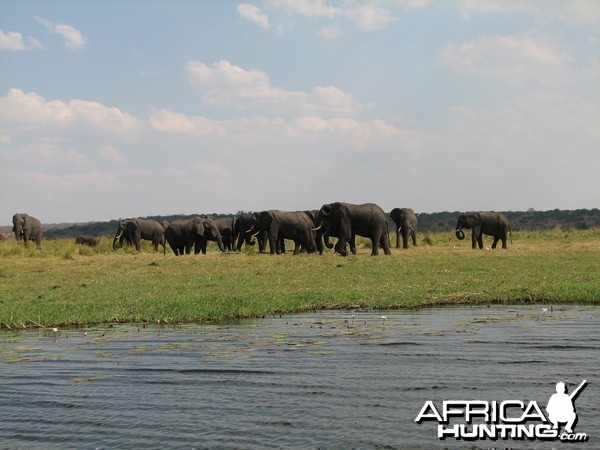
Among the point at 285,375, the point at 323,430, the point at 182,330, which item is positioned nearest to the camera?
the point at 323,430

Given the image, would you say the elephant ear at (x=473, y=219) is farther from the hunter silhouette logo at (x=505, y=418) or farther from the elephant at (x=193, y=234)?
the hunter silhouette logo at (x=505, y=418)

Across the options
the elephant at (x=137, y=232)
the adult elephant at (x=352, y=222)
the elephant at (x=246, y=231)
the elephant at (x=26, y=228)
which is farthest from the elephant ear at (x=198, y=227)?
the elephant at (x=26, y=228)

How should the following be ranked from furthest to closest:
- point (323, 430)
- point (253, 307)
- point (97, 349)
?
point (253, 307), point (97, 349), point (323, 430)

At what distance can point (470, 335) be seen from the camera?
43.4ft

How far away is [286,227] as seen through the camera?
115 feet

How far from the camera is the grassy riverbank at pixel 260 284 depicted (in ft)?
54.6

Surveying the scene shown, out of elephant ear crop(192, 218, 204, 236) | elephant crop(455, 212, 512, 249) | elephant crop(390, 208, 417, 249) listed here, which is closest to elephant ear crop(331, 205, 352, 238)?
elephant ear crop(192, 218, 204, 236)

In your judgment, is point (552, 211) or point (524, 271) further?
point (552, 211)

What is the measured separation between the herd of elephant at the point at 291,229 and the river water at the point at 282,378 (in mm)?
17976

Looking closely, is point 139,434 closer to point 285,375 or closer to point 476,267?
point 285,375

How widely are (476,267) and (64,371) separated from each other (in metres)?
16.2

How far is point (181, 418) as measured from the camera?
8.74 m

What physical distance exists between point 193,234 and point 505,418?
29807 mm

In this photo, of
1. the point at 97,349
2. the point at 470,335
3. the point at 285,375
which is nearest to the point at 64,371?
the point at 97,349
